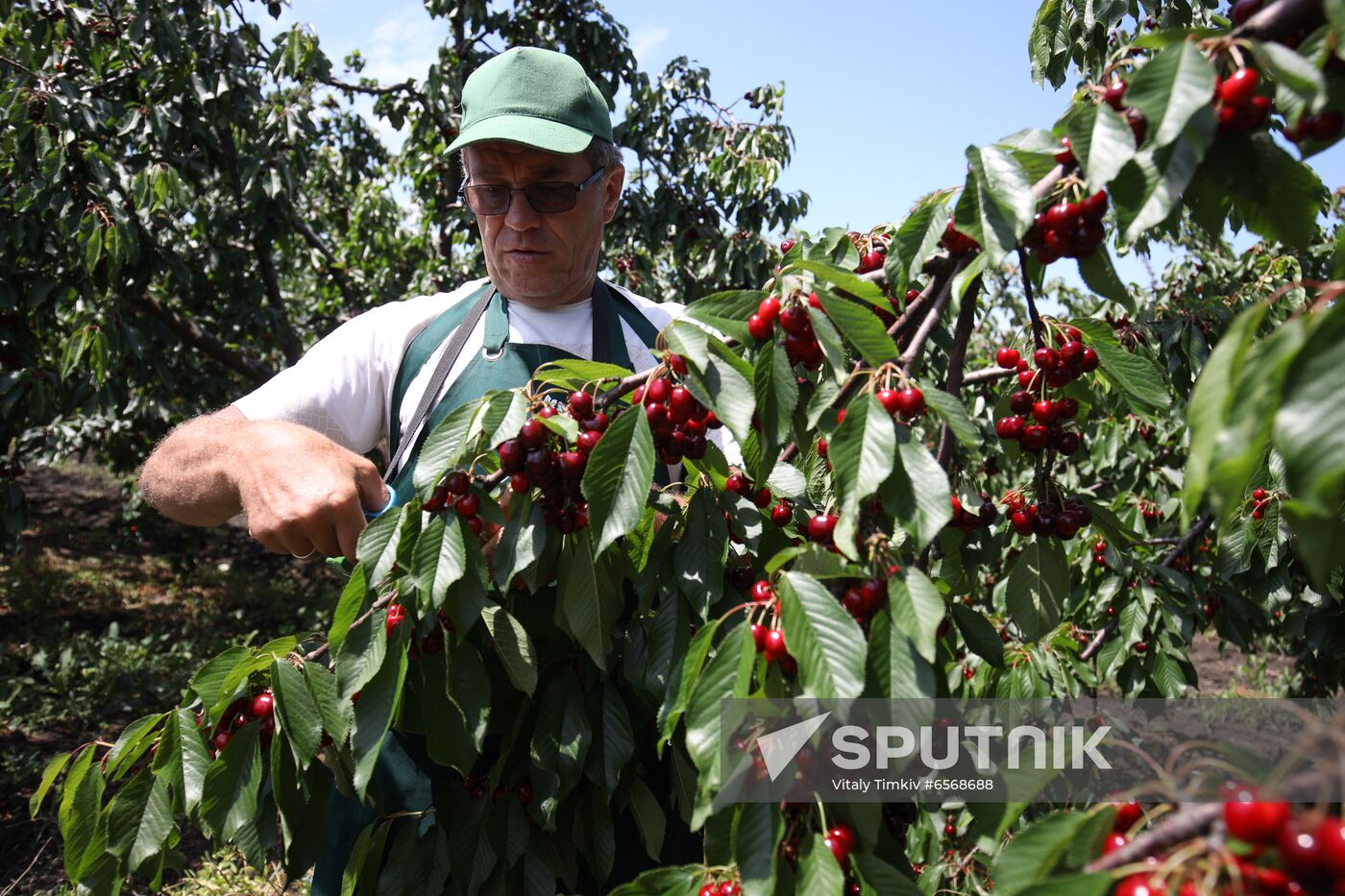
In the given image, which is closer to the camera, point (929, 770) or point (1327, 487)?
point (1327, 487)

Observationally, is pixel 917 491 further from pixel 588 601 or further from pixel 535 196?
pixel 535 196

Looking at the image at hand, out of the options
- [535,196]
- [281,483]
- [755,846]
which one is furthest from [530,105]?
[755,846]

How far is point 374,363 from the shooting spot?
1901mm

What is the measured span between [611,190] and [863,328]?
135cm

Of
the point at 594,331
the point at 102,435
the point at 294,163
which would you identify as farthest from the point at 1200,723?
the point at 102,435

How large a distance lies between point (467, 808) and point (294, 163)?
4545mm

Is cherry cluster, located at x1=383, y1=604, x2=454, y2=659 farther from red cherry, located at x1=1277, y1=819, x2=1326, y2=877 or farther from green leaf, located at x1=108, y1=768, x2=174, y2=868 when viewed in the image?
red cherry, located at x1=1277, y1=819, x2=1326, y2=877

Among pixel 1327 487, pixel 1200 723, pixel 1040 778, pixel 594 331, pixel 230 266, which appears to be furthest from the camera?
pixel 230 266

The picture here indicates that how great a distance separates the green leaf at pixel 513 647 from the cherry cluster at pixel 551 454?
0.20 meters

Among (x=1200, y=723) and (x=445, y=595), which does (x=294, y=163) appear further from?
(x=1200, y=723)

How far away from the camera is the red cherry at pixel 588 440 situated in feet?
3.66

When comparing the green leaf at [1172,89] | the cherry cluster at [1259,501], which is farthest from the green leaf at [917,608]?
the cherry cluster at [1259,501]

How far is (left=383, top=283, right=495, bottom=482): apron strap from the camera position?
1.78 metres

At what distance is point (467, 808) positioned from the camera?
4.71ft
